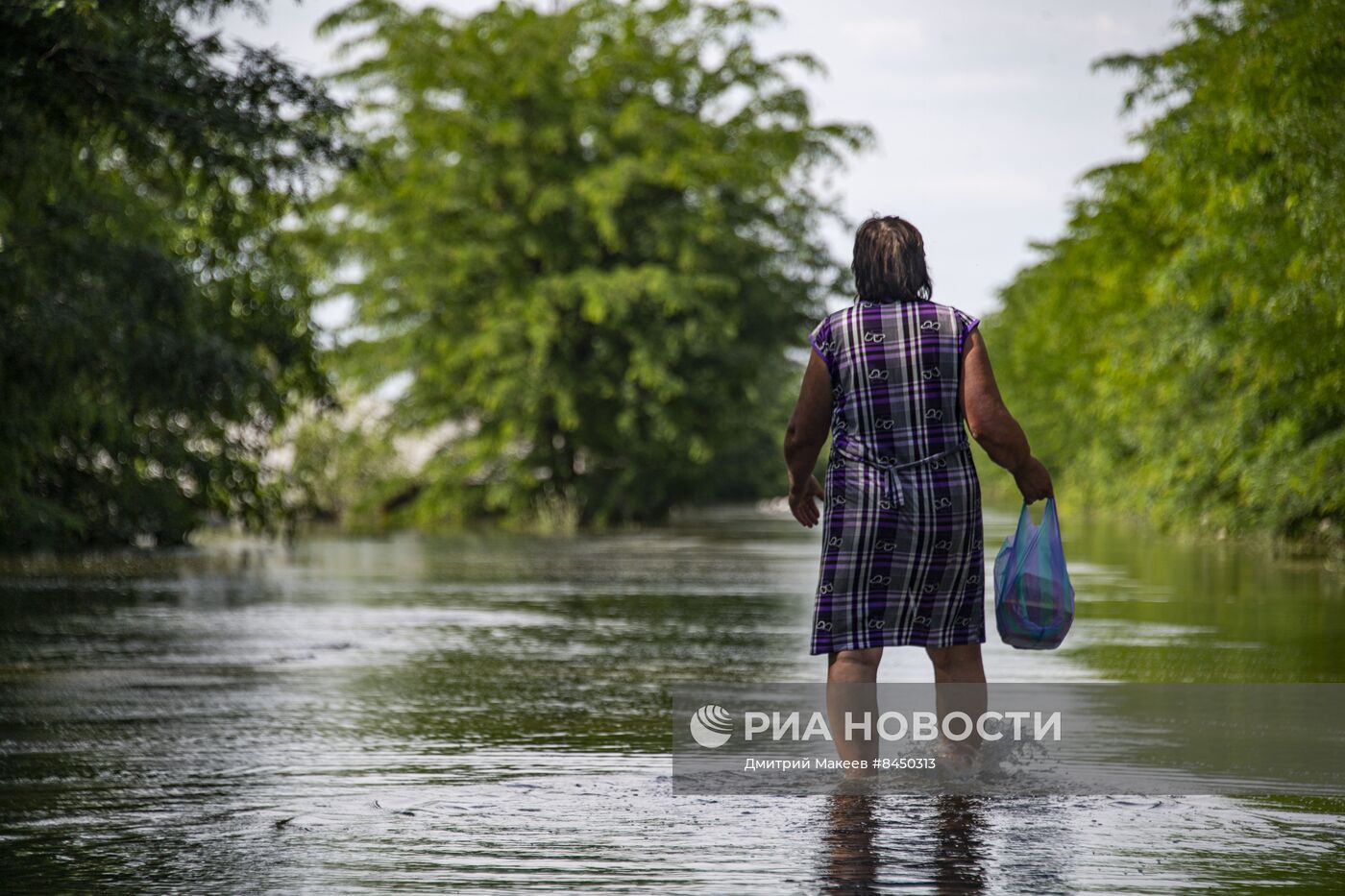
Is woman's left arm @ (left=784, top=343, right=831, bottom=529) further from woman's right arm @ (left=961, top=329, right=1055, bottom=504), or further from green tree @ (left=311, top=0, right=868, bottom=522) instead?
green tree @ (left=311, top=0, right=868, bottom=522)

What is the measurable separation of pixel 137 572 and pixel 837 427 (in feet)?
41.9

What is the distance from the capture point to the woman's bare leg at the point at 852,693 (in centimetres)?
565

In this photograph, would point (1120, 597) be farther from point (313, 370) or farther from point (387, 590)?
point (313, 370)

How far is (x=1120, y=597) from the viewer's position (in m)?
14.7

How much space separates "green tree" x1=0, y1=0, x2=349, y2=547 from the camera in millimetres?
11688

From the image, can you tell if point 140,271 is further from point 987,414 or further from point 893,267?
point 987,414

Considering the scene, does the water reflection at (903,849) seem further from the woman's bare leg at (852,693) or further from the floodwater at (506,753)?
the woman's bare leg at (852,693)

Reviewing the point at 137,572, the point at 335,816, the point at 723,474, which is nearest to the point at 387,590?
the point at 137,572

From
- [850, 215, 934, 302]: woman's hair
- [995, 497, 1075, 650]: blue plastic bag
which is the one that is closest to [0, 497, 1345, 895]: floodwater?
[995, 497, 1075, 650]: blue plastic bag

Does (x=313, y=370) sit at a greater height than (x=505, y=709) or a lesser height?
greater

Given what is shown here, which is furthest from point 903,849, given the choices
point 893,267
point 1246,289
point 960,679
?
point 1246,289

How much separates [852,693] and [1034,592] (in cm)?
67

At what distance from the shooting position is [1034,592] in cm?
584

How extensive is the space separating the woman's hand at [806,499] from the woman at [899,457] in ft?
0.39
